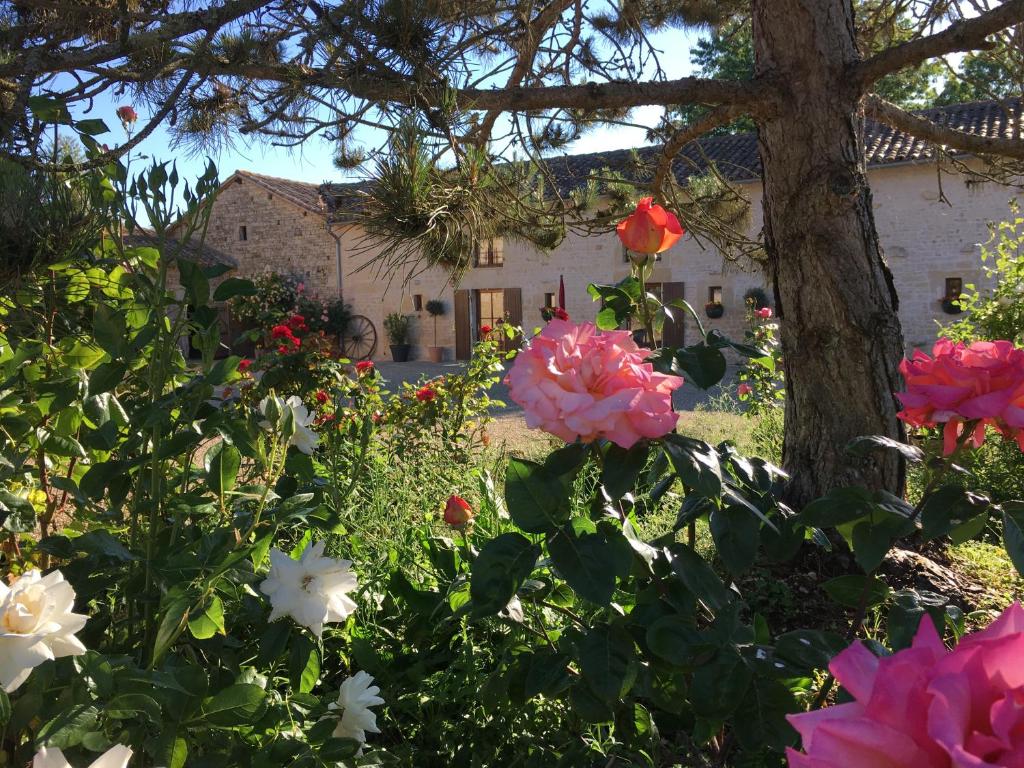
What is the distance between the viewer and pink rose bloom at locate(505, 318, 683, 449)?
0.85 meters

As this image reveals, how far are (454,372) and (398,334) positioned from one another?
2.68m

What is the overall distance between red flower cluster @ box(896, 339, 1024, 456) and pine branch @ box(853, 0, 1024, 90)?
1.90m

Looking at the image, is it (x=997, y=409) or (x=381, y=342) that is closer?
(x=997, y=409)

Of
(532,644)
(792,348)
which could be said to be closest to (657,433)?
(532,644)

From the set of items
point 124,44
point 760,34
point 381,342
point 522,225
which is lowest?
point 381,342

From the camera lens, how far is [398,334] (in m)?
16.6

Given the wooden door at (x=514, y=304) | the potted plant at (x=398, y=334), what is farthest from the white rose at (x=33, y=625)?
the potted plant at (x=398, y=334)

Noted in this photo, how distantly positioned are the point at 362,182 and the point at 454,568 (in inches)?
50.1

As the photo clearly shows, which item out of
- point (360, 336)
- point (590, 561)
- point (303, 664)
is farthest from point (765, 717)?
point (360, 336)

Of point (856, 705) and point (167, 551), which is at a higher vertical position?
point (856, 705)

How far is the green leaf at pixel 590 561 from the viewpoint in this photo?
86 centimetres

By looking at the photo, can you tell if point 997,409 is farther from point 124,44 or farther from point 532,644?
point 124,44

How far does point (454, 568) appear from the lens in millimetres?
1675

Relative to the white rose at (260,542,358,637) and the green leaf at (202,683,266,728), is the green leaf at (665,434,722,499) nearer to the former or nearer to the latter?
the white rose at (260,542,358,637)
